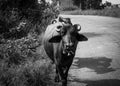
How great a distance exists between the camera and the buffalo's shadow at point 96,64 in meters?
8.46

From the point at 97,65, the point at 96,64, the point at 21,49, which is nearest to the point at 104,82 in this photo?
the point at 97,65

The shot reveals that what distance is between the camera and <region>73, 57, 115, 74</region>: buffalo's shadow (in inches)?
333

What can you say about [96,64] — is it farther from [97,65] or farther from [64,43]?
[64,43]

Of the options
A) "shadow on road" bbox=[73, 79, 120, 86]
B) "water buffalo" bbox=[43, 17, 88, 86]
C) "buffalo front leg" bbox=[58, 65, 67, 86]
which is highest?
"water buffalo" bbox=[43, 17, 88, 86]

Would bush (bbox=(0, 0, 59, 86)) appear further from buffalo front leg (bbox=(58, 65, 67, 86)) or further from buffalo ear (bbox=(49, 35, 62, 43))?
buffalo ear (bbox=(49, 35, 62, 43))

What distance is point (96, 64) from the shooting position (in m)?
9.15

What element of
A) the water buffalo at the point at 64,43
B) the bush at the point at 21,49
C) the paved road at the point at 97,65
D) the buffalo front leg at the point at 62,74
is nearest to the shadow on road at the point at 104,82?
the paved road at the point at 97,65

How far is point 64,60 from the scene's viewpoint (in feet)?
19.6

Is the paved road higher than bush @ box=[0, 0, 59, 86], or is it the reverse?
bush @ box=[0, 0, 59, 86]

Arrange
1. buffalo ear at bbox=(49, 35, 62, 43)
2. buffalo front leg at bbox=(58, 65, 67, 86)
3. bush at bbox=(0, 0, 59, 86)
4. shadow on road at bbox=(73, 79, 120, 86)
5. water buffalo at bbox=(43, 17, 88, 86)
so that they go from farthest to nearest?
shadow on road at bbox=(73, 79, 120, 86), bush at bbox=(0, 0, 59, 86), buffalo front leg at bbox=(58, 65, 67, 86), buffalo ear at bbox=(49, 35, 62, 43), water buffalo at bbox=(43, 17, 88, 86)

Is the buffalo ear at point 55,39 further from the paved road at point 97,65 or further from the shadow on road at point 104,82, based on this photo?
the shadow on road at point 104,82

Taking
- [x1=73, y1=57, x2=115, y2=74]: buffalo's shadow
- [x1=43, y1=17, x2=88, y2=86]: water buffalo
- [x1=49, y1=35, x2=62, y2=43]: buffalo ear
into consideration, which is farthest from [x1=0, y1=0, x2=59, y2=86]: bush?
[x1=73, y1=57, x2=115, y2=74]: buffalo's shadow

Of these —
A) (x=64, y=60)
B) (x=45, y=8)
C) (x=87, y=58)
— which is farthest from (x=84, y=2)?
(x=64, y=60)

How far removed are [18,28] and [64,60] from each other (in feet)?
12.8
